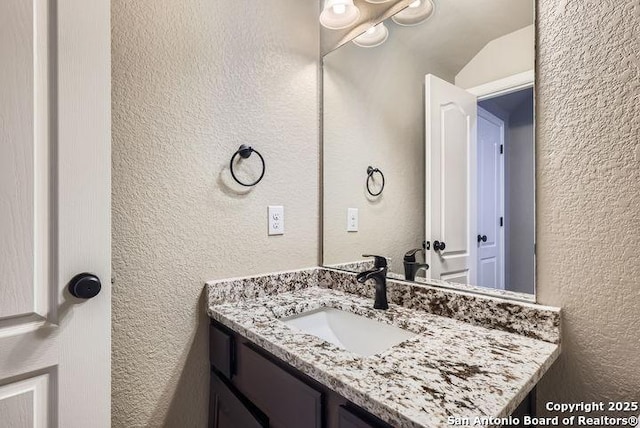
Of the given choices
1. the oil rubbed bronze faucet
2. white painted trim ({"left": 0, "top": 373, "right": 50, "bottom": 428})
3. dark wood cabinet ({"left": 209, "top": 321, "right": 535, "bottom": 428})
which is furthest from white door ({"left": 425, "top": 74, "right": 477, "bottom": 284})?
white painted trim ({"left": 0, "top": 373, "right": 50, "bottom": 428})

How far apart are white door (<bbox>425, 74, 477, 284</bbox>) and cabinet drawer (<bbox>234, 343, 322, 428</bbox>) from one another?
0.63 meters

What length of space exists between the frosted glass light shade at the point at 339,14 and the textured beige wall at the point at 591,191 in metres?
0.73

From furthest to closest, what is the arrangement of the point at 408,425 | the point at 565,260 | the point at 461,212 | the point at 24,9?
the point at 461,212, the point at 565,260, the point at 24,9, the point at 408,425

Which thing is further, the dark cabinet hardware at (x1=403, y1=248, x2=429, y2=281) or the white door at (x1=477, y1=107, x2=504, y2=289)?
the dark cabinet hardware at (x1=403, y1=248, x2=429, y2=281)

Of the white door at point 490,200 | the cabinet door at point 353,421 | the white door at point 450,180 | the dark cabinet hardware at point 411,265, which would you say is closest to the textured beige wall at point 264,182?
the white door at point 490,200

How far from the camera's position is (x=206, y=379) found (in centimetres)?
112

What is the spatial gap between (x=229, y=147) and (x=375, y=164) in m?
0.63

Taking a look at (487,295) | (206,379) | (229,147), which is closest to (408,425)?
(487,295)

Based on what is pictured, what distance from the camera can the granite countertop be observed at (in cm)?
53

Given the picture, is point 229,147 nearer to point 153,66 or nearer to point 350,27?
point 153,66

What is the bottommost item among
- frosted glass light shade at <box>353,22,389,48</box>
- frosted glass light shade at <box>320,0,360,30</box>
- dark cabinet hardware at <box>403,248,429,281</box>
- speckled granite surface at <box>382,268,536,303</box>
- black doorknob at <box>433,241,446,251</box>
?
speckled granite surface at <box>382,268,536,303</box>

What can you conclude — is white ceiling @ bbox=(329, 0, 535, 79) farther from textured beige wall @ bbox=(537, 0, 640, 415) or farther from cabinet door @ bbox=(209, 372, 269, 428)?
cabinet door @ bbox=(209, 372, 269, 428)

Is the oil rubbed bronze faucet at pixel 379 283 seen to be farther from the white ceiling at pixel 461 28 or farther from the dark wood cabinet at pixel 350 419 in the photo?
the white ceiling at pixel 461 28

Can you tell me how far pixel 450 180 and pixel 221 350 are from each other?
99 centimetres
